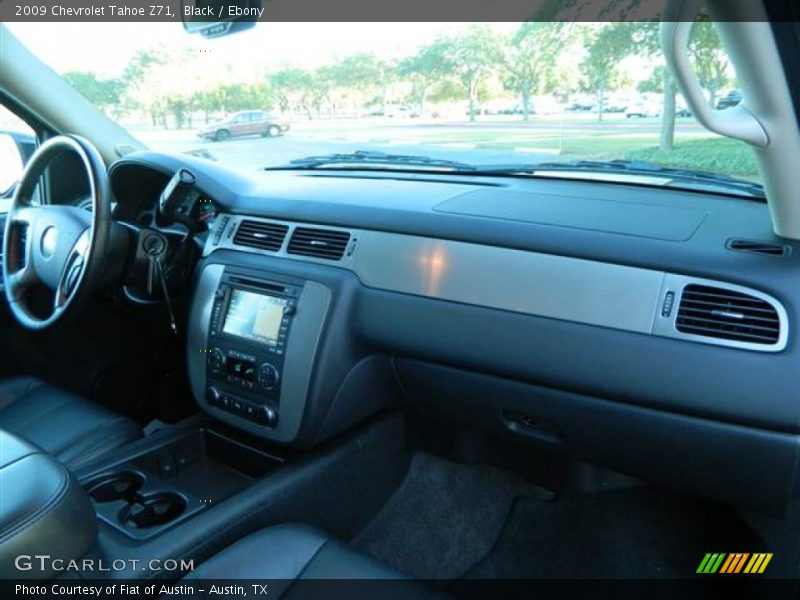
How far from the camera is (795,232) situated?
153 cm

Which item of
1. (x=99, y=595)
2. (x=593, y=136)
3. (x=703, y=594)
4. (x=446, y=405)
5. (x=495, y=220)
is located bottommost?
(x=703, y=594)

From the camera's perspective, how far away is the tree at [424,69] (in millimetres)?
2400

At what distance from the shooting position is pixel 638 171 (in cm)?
220

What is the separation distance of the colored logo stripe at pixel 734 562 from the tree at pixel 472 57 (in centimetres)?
168

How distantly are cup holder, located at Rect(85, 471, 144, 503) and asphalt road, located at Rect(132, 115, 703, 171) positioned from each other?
1211mm

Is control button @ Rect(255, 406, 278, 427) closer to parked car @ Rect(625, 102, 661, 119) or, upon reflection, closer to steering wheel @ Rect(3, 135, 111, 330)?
steering wheel @ Rect(3, 135, 111, 330)

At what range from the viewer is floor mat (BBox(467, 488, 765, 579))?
2.23 metres

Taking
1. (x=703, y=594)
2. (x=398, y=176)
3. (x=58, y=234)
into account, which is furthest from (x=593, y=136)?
(x=58, y=234)

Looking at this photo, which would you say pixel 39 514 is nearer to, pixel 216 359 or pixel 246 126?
pixel 216 359

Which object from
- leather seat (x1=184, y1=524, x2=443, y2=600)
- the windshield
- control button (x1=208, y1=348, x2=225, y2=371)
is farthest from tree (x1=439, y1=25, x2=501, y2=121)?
leather seat (x1=184, y1=524, x2=443, y2=600)

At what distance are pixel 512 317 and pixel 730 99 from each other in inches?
28.0

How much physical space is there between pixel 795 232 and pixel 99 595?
1.76m

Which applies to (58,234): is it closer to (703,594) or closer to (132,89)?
(132,89)

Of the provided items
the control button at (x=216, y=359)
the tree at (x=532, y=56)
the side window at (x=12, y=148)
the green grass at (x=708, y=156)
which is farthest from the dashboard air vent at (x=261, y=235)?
the side window at (x=12, y=148)
